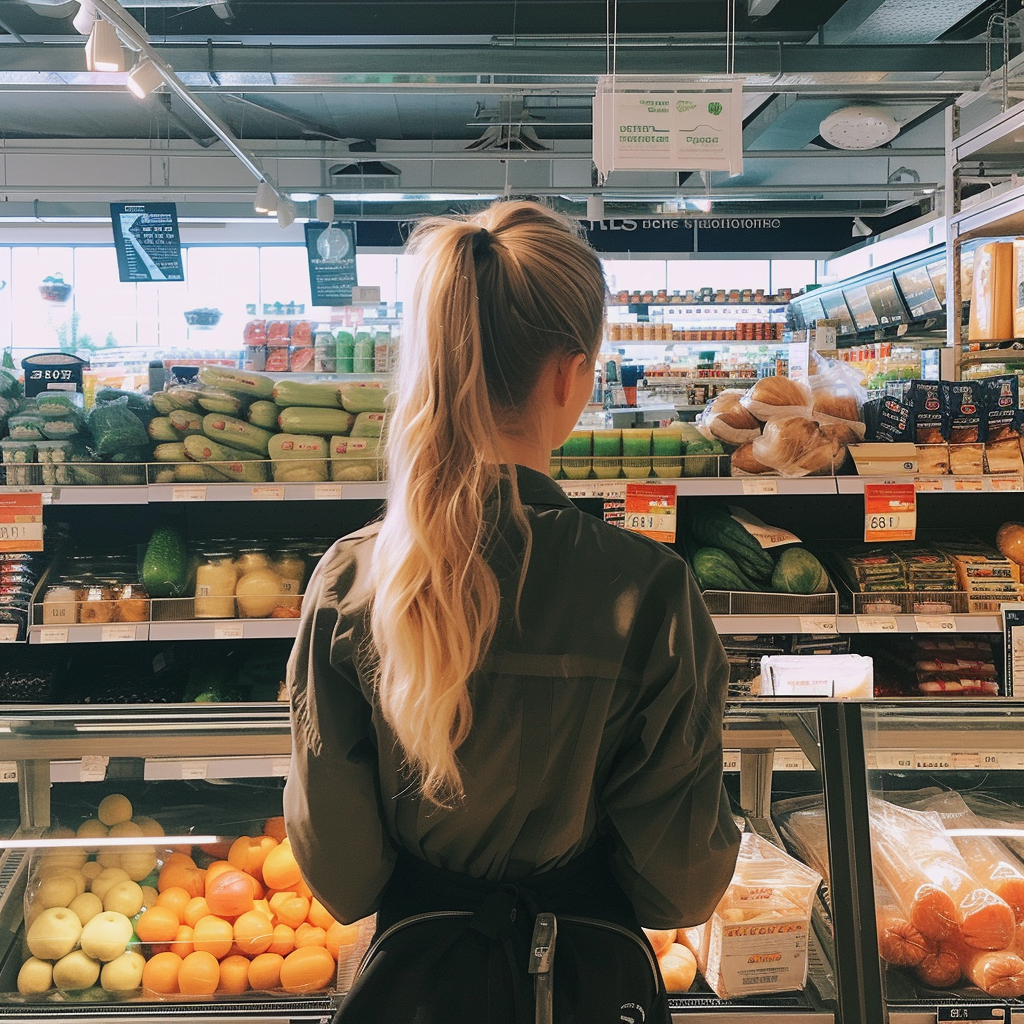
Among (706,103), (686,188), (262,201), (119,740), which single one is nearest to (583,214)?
(686,188)

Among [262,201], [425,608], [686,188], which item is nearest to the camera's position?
[425,608]

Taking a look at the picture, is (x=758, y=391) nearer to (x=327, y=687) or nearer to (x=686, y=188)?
(x=327, y=687)

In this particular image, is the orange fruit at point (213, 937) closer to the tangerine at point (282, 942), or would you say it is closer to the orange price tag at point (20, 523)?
the tangerine at point (282, 942)

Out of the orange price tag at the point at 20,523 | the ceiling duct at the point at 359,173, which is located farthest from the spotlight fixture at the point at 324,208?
the orange price tag at the point at 20,523

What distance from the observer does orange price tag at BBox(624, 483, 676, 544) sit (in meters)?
2.91

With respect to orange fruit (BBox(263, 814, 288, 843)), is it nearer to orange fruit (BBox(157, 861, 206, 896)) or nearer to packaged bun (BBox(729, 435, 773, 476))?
orange fruit (BBox(157, 861, 206, 896))

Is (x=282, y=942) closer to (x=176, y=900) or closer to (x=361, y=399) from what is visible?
(x=176, y=900)

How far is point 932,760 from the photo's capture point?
1.69 metres

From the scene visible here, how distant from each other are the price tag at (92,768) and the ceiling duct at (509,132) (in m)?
6.97

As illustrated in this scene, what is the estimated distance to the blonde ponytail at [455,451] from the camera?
0.97 metres

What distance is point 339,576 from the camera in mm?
Answer: 1046

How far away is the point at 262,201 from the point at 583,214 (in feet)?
13.5

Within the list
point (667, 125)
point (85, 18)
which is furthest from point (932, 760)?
point (85, 18)

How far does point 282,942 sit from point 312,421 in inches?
65.4
